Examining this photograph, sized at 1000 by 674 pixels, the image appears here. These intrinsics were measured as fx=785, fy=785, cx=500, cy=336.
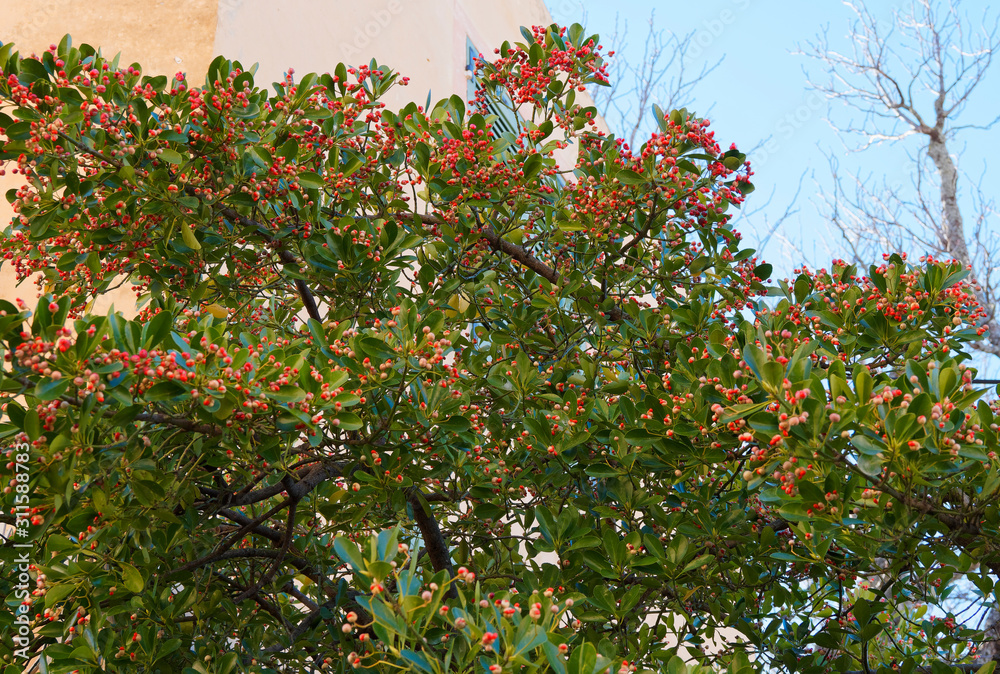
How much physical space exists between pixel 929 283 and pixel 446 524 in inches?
86.5

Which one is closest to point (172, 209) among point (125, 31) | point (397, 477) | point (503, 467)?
point (397, 477)

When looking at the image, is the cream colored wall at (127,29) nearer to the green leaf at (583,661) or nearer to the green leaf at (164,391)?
the green leaf at (164,391)

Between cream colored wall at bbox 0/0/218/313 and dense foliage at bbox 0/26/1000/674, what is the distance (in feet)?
5.85

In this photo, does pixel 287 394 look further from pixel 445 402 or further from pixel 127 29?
pixel 127 29

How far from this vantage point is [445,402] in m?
2.40

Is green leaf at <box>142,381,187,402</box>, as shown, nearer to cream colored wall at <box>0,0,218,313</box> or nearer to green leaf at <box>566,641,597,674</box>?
green leaf at <box>566,641,597,674</box>

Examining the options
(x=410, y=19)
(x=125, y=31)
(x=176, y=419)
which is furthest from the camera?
(x=410, y=19)

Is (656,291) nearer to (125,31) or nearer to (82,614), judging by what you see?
(82,614)

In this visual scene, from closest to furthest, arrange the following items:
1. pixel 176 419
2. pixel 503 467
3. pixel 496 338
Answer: pixel 176 419, pixel 503 467, pixel 496 338

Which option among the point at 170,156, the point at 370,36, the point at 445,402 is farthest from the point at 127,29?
the point at 445,402

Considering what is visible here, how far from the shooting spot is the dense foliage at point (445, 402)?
6.08 ft

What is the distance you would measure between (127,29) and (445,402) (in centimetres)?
386

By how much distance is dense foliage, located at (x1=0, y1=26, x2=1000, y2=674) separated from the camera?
185 centimetres

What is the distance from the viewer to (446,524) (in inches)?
140
